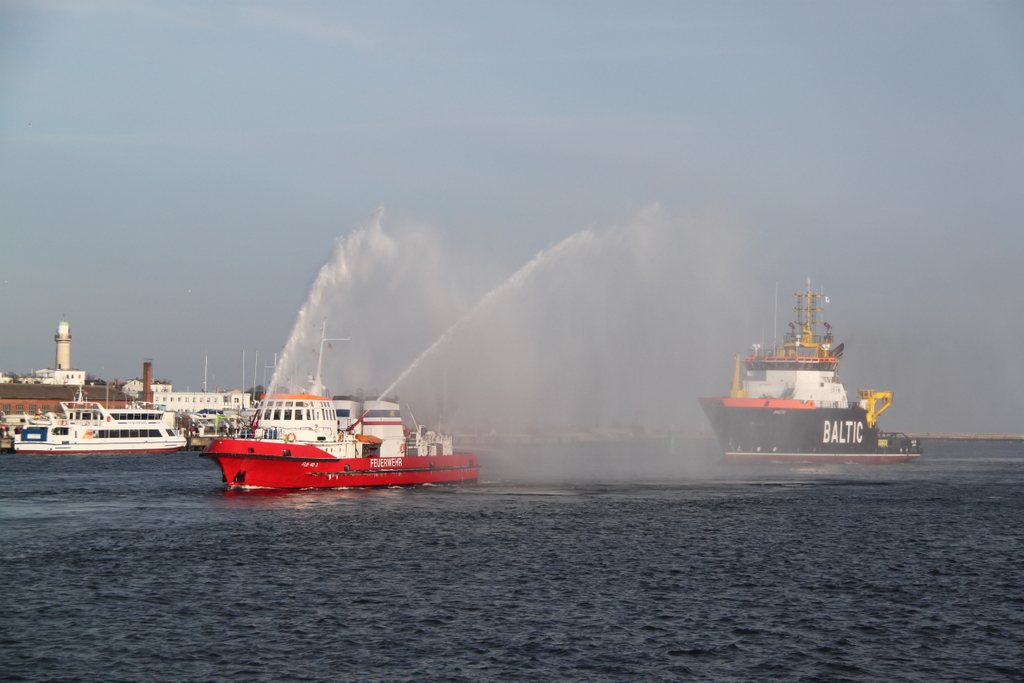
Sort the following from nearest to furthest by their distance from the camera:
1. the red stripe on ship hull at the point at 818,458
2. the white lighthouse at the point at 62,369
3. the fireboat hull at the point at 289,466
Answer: the fireboat hull at the point at 289,466, the red stripe on ship hull at the point at 818,458, the white lighthouse at the point at 62,369

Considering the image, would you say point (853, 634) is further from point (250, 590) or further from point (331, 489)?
point (331, 489)

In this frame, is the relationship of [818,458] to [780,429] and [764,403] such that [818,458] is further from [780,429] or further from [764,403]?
[764,403]

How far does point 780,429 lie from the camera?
94188 mm

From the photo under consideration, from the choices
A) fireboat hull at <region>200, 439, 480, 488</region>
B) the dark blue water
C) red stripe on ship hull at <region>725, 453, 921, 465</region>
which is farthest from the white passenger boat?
red stripe on ship hull at <region>725, 453, 921, 465</region>

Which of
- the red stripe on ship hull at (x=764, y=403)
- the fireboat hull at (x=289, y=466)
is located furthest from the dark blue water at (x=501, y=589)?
the red stripe on ship hull at (x=764, y=403)

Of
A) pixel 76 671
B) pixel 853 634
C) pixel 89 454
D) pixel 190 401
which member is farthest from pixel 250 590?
pixel 190 401

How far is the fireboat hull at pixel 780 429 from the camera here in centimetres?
9331

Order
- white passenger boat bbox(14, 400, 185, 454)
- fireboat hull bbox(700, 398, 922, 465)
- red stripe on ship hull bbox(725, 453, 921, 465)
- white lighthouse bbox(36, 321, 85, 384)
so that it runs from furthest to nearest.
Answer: white lighthouse bbox(36, 321, 85, 384) < white passenger boat bbox(14, 400, 185, 454) < red stripe on ship hull bbox(725, 453, 921, 465) < fireboat hull bbox(700, 398, 922, 465)

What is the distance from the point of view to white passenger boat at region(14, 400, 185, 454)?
347 ft

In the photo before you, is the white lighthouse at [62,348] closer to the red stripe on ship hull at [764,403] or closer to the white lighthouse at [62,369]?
the white lighthouse at [62,369]

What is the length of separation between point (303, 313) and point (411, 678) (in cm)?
3802

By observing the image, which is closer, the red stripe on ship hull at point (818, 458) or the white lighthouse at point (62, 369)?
the red stripe on ship hull at point (818, 458)

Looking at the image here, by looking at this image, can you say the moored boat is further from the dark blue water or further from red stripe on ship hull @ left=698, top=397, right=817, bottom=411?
the dark blue water

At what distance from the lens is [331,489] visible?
193ft
